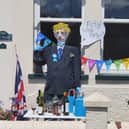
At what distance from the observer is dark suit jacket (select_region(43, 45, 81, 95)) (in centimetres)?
959

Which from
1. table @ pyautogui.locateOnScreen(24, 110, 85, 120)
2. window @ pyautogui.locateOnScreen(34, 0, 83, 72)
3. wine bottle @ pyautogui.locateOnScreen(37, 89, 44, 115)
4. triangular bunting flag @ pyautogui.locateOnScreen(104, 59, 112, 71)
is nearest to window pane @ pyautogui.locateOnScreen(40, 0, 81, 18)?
window @ pyautogui.locateOnScreen(34, 0, 83, 72)

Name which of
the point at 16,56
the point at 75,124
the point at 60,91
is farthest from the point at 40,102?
the point at 75,124

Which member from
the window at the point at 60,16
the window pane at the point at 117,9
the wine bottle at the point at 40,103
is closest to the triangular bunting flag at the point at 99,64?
the window at the point at 60,16

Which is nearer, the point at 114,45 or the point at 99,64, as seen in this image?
the point at 99,64

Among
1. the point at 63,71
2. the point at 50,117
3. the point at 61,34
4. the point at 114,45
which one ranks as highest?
the point at 61,34

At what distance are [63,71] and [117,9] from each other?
5.24ft

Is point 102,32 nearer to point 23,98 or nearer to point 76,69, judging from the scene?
point 76,69

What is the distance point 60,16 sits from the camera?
10.4m

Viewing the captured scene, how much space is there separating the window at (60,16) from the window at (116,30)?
0.48 metres

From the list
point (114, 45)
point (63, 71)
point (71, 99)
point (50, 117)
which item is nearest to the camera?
point (50, 117)

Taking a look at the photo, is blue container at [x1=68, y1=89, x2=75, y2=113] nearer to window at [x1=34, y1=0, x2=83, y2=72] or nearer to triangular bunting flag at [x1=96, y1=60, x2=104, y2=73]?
triangular bunting flag at [x1=96, y1=60, x2=104, y2=73]

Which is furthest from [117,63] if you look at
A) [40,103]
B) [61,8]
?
→ [40,103]

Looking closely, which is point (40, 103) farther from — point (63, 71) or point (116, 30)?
point (116, 30)

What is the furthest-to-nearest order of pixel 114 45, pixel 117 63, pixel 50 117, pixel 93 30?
pixel 114 45 < pixel 117 63 < pixel 93 30 < pixel 50 117
